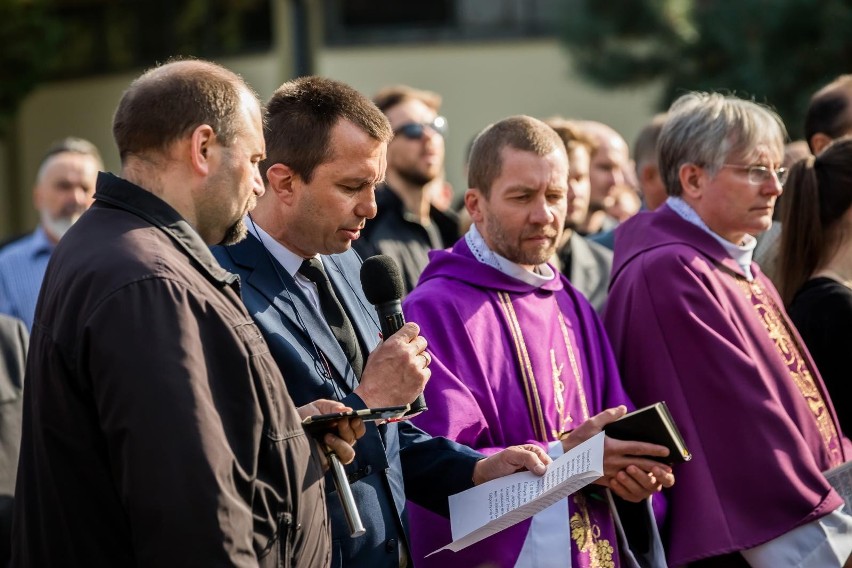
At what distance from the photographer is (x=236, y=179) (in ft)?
9.46

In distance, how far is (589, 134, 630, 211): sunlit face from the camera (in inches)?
305

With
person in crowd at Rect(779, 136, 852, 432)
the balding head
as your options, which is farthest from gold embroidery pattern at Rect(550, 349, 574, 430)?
the balding head

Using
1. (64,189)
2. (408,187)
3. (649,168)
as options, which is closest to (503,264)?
(649,168)

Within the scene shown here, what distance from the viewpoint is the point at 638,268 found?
181 inches

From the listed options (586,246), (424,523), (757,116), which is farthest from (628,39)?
(424,523)

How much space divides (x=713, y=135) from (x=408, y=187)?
2645mm

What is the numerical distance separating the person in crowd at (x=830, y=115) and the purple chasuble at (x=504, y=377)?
7.25ft

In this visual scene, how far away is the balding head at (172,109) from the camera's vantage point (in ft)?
9.20

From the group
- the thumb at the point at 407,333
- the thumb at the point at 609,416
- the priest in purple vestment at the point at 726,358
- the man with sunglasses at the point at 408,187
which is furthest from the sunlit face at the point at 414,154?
the thumb at the point at 407,333

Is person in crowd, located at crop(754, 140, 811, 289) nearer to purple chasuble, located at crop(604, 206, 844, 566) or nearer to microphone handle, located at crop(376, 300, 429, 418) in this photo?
purple chasuble, located at crop(604, 206, 844, 566)

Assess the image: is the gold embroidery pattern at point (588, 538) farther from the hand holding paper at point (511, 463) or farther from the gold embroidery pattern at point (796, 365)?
the gold embroidery pattern at point (796, 365)

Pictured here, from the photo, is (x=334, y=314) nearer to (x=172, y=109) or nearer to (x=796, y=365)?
(x=172, y=109)

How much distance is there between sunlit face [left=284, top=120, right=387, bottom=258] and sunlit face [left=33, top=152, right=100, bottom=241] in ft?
14.5

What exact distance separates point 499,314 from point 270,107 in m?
1.14
